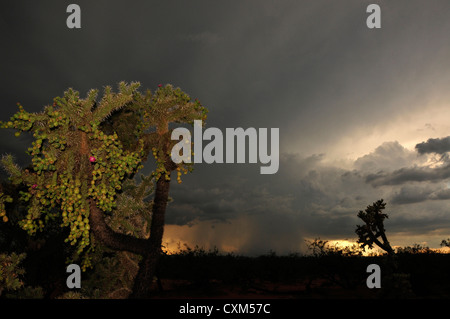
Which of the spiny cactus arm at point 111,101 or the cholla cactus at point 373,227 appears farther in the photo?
the cholla cactus at point 373,227

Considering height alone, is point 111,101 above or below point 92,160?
above

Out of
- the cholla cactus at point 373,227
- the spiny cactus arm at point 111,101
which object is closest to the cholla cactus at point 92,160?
the spiny cactus arm at point 111,101

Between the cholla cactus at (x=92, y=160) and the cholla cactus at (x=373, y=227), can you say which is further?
the cholla cactus at (x=373, y=227)

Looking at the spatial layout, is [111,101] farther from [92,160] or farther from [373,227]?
[373,227]

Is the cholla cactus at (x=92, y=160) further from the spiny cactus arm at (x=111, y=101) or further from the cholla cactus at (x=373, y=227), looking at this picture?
the cholla cactus at (x=373, y=227)

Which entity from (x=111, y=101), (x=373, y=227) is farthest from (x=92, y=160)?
(x=373, y=227)

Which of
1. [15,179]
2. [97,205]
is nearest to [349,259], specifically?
[97,205]

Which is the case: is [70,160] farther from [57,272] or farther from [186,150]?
[57,272]

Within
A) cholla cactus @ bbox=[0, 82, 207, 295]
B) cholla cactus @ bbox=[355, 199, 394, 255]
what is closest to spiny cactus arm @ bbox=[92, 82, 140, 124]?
cholla cactus @ bbox=[0, 82, 207, 295]

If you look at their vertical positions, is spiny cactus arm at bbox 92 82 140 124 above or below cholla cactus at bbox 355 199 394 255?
above

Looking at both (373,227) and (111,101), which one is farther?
(373,227)

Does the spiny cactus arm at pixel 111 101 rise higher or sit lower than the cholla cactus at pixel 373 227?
higher

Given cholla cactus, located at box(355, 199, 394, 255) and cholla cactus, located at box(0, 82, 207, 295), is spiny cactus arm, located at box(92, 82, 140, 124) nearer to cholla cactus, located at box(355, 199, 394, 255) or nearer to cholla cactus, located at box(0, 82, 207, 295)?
cholla cactus, located at box(0, 82, 207, 295)

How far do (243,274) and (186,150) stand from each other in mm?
16410
